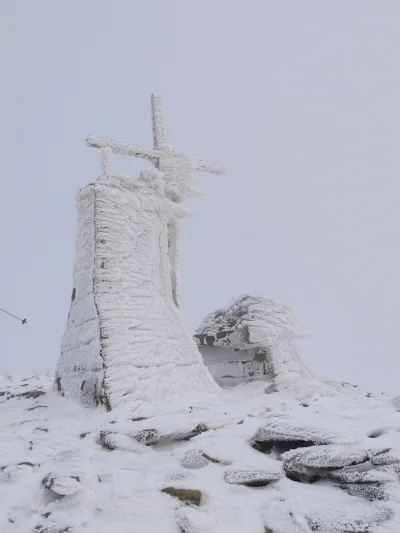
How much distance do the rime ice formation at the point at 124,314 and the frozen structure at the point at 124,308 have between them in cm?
2

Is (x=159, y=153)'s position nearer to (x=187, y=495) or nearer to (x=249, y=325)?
(x=249, y=325)

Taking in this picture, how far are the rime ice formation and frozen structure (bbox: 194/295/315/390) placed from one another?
219 cm

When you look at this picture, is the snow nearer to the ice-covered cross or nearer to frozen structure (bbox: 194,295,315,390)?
frozen structure (bbox: 194,295,315,390)

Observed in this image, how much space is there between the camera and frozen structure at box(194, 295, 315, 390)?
11.9 m

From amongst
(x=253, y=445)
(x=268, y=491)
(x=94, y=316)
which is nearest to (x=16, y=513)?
(x=268, y=491)

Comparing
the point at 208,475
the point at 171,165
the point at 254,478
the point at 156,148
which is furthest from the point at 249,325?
the point at 254,478

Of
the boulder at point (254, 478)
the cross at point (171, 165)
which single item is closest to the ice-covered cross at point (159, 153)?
the cross at point (171, 165)

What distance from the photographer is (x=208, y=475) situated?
4566 mm

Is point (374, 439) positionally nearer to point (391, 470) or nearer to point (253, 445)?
point (391, 470)

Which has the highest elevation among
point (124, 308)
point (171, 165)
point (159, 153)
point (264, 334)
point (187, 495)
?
point (159, 153)

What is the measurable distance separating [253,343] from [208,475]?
740 cm

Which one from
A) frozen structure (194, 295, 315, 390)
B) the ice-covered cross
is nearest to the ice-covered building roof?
frozen structure (194, 295, 315, 390)

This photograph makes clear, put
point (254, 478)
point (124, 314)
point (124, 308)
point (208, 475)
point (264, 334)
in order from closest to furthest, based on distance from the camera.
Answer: point (254, 478) < point (208, 475) < point (124, 314) < point (124, 308) < point (264, 334)

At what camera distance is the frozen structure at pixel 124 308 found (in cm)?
842
